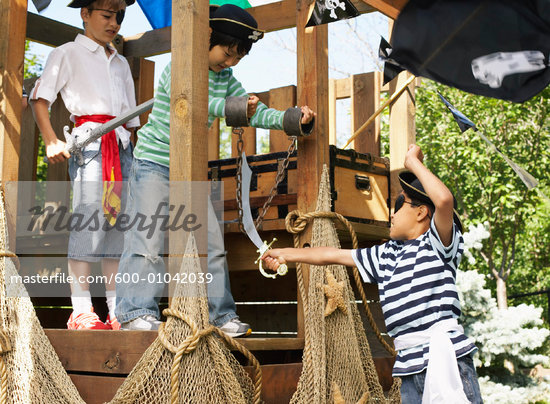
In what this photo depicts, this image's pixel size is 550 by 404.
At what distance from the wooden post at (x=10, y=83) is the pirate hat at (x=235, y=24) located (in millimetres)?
1072

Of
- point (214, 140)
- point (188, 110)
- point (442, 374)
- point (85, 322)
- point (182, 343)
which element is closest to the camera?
point (442, 374)

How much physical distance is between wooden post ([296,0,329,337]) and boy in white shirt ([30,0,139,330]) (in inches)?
44.6

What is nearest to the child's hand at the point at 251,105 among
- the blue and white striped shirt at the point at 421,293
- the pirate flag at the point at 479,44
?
the pirate flag at the point at 479,44

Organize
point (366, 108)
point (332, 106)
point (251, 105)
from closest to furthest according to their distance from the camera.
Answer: point (251, 105) < point (366, 108) < point (332, 106)

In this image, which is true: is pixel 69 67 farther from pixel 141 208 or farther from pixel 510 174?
pixel 510 174

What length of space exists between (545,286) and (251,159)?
39.7ft

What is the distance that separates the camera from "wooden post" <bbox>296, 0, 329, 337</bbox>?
3.64 metres

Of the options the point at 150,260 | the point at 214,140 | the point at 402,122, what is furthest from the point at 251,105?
the point at 214,140

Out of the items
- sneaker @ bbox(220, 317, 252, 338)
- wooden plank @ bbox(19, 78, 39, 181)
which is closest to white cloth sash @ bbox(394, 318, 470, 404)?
sneaker @ bbox(220, 317, 252, 338)

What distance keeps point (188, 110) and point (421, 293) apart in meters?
1.24

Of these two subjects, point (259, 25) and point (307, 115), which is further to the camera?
point (259, 25)

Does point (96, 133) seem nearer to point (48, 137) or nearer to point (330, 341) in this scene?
point (48, 137)

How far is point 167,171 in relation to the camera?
3619 millimetres

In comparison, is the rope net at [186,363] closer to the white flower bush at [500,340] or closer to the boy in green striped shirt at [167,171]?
the boy in green striped shirt at [167,171]
